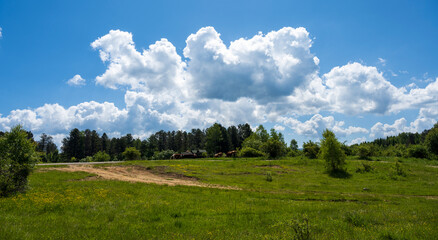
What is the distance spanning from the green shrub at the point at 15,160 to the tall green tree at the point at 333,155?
42.4 meters

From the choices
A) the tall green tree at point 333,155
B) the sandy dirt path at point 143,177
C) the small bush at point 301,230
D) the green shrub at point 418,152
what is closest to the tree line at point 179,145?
the green shrub at point 418,152

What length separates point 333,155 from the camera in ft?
132

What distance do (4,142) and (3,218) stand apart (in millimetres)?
9473

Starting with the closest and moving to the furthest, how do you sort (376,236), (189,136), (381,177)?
(376,236) < (381,177) < (189,136)

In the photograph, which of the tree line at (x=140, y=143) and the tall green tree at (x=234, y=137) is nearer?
the tree line at (x=140, y=143)

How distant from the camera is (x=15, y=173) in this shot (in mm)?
16125

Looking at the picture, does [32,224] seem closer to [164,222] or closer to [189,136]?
[164,222]

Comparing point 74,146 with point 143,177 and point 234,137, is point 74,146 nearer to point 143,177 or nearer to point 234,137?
point 234,137

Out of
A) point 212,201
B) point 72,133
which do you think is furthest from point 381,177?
point 72,133

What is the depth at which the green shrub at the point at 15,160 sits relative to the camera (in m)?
15.5

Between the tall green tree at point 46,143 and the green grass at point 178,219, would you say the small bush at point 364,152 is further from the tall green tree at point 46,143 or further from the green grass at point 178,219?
the tall green tree at point 46,143

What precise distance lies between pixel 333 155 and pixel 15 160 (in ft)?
144

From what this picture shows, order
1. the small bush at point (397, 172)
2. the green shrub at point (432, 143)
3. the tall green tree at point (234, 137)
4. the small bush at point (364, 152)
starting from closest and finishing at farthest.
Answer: the small bush at point (397, 172)
the small bush at point (364, 152)
the green shrub at point (432, 143)
the tall green tree at point (234, 137)

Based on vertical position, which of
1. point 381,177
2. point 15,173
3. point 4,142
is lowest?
point 381,177
